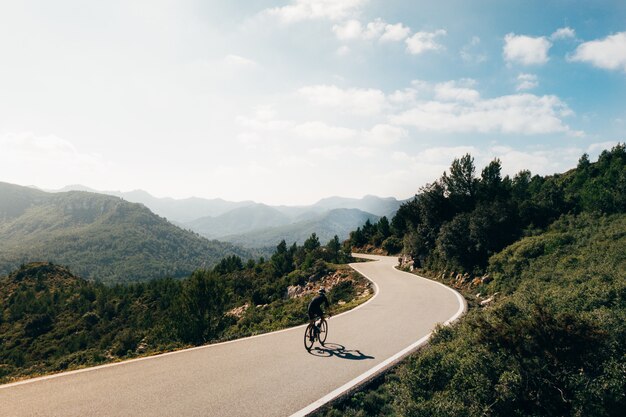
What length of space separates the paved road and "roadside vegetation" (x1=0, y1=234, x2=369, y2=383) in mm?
3271

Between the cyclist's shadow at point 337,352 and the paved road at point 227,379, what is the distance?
0.10 ft

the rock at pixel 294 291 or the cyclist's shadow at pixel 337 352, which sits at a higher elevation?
the cyclist's shadow at pixel 337 352

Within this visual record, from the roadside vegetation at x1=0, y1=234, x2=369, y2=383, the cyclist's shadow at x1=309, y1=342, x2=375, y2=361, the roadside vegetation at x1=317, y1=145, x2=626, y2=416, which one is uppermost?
the roadside vegetation at x1=317, y1=145, x2=626, y2=416

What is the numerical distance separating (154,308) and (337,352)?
171 ft

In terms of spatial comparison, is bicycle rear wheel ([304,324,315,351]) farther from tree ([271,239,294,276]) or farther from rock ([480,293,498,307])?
tree ([271,239,294,276])

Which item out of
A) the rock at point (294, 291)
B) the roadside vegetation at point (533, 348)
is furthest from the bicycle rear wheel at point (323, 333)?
the rock at point (294, 291)

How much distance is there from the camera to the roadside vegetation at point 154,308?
65.9ft

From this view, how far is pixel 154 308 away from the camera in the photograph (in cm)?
5325

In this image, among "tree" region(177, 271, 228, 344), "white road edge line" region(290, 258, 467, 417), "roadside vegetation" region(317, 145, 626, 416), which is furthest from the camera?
"tree" region(177, 271, 228, 344)

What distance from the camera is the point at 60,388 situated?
7512 millimetres

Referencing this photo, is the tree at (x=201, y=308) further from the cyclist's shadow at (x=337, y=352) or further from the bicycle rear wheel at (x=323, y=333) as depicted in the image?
the cyclist's shadow at (x=337, y=352)

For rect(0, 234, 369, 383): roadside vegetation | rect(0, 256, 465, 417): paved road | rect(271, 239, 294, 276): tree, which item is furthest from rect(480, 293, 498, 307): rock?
rect(271, 239, 294, 276): tree

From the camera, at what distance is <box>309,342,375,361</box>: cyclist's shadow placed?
9695mm

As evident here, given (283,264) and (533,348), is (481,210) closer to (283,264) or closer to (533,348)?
(533,348)
